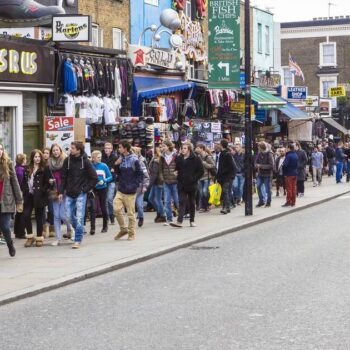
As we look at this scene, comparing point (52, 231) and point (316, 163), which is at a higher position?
point (316, 163)

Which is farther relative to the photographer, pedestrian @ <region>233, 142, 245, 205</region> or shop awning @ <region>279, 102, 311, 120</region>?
shop awning @ <region>279, 102, 311, 120</region>

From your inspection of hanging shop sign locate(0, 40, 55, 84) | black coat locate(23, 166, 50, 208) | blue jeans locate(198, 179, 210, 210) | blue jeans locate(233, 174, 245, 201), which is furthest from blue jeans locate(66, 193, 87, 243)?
blue jeans locate(233, 174, 245, 201)

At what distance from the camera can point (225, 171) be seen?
72.7 ft

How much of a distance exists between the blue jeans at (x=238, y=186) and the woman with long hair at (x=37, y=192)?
32.0 feet

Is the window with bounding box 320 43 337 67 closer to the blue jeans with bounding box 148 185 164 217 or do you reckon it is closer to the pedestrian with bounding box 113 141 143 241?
the blue jeans with bounding box 148 185 164 217

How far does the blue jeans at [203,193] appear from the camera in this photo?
2272 centimetres

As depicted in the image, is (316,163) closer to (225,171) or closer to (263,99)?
(263,99)

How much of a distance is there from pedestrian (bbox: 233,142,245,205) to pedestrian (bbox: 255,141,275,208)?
46 cm

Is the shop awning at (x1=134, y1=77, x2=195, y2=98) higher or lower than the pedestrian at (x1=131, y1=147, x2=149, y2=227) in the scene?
higher

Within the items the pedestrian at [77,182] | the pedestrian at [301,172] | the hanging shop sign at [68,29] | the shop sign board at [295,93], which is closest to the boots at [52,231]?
the pedestrian at [77,182]

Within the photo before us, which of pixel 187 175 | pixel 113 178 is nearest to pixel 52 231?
pixel 113 178

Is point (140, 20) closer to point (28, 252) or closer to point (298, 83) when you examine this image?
point (28, 252)

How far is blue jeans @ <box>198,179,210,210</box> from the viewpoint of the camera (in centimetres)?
2272

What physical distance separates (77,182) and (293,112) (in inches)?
948
